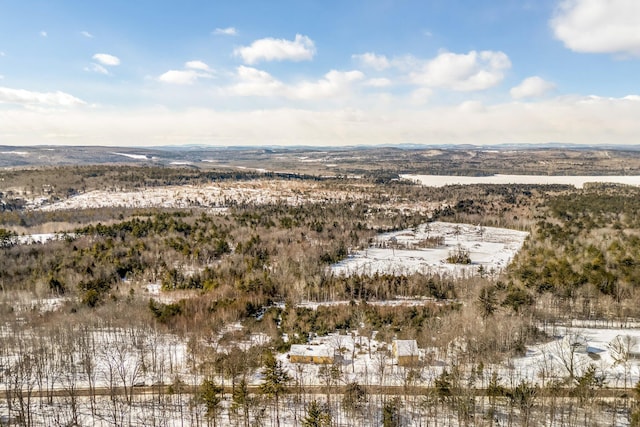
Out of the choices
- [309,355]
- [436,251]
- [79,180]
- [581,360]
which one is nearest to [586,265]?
→ [581,360]

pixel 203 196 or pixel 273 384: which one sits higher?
pixel 203 196

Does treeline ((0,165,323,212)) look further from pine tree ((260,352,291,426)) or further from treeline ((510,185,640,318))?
treeline ((510,185,640,318))

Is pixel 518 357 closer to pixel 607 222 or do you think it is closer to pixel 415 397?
pixel 415 397

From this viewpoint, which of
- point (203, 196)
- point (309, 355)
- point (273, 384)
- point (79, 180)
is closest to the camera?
point (273, 384)

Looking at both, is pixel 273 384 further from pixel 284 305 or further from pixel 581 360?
pixel 581 360

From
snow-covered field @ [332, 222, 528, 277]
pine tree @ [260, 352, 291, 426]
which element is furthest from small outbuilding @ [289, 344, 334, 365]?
snow-covered field @ [332, 222, 528, 277]

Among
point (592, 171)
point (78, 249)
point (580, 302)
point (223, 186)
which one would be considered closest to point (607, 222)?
point (580, 302)
